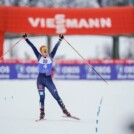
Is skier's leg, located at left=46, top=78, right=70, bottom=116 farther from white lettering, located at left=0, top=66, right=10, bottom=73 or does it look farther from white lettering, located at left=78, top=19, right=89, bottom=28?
white lettering, located at left=78, top=19, right=89, bottom=28

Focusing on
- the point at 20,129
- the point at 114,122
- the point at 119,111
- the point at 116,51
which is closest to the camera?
the point at 20,129

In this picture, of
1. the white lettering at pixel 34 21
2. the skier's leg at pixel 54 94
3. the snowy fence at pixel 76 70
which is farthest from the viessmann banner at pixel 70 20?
the skier's leg at pixel 54 94

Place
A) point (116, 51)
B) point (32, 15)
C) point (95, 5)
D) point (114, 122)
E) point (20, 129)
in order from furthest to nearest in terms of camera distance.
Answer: point (95, 5), point (116, 51), point (32, 15), point (114, 122), point (20, 129)

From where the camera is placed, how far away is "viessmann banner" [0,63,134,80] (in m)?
15.1

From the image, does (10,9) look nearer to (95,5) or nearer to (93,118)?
(93,118)

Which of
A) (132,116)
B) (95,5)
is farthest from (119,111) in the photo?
(95,5)

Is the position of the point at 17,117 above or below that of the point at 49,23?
below

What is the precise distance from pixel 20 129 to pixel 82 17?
30.5ft

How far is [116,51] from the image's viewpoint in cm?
1831

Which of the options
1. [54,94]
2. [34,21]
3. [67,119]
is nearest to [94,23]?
[34,21]

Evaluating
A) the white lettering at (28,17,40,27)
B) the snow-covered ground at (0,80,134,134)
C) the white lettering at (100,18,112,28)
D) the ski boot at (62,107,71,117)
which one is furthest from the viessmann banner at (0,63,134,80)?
the ski boot at (62,107,71,117)

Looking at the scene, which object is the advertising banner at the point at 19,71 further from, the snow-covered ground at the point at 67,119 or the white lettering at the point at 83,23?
the snow-covered ground at the point at 67,119

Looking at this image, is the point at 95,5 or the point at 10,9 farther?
the point at 95,5

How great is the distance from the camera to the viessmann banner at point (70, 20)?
14.4 metres
